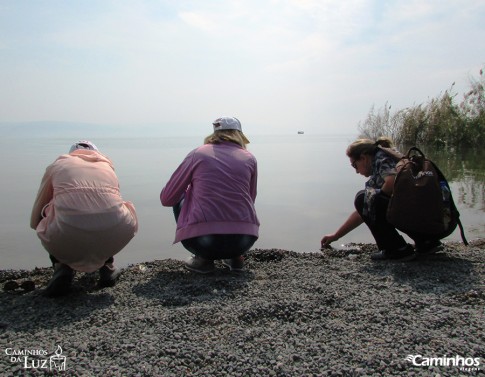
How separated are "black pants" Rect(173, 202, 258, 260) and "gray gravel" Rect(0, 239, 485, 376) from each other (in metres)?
0.20

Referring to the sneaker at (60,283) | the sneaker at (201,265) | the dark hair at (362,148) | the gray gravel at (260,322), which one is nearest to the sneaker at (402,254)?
the gray gravel at (260,322)

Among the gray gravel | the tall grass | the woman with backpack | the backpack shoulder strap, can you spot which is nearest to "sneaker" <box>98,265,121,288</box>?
the gray gravel

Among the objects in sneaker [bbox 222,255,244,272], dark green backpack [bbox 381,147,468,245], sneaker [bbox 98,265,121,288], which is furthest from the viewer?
sneaker [bbox 222,255,244,272]

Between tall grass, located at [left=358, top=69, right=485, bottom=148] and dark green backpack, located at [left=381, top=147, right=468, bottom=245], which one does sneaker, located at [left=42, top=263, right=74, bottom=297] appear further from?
tall grass, located at [left=358, top=69, right=485, bottom=148]

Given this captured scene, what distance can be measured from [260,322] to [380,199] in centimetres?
200

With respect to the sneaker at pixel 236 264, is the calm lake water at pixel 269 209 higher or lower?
lower

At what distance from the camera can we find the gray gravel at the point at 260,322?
2246 millimetres

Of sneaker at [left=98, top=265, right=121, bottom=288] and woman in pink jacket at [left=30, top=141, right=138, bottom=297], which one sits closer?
woman in pink jacket at [left=30, top=141, right=138, bottom=297]

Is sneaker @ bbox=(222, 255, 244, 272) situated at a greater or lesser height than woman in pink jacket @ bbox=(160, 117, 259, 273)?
lesser

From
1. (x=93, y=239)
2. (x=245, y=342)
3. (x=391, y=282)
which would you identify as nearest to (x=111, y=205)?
(x=93, y=239)

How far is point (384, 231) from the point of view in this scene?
437 cm

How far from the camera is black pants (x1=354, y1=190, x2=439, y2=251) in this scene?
4.27 meters

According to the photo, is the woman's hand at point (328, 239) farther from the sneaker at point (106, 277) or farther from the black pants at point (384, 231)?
the sneaker at point (106, 277)

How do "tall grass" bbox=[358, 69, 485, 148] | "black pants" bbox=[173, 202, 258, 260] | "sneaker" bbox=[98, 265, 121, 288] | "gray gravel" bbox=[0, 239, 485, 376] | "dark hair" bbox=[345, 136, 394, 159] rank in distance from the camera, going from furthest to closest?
1. "tall grass" bbox=[358, 69, 485, 148]
2. "dark hair" bbox=[345, 136, 394, 159]
3. "black pants" bbox=[173, 202, 258, 260]
4. "sneaker" bbox=[98, 265, 121, 288]
5. "gray gravel" bbox=[0, 239, 485, 376]
